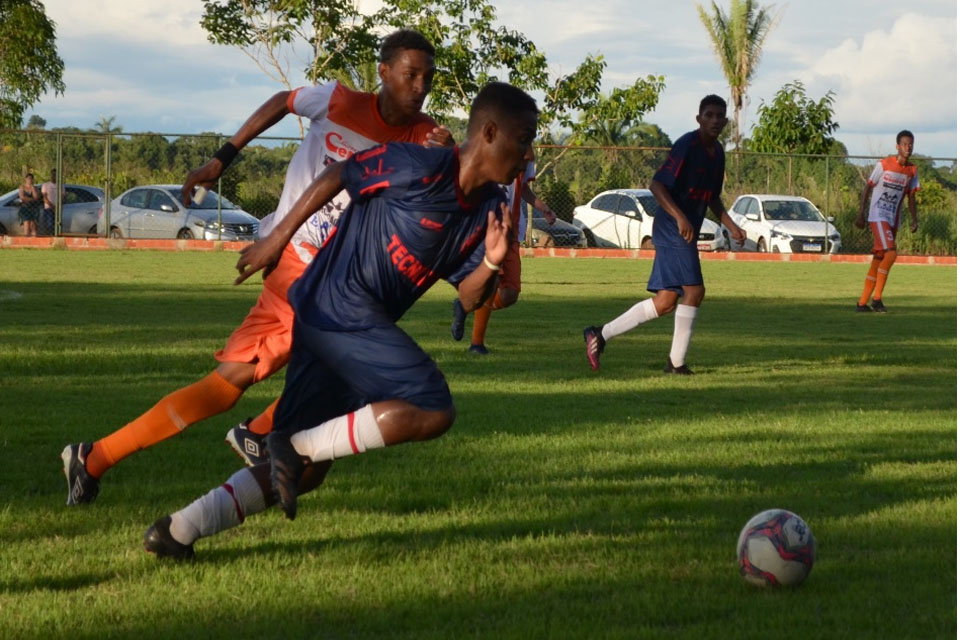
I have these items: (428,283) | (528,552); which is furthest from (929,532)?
(428,283)

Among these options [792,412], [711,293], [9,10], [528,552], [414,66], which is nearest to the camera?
[528,552]

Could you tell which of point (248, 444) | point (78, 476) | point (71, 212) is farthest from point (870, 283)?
point (71, 212)

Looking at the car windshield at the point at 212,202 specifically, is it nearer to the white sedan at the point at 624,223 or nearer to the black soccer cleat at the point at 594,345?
the white sedan at the point at 624,223

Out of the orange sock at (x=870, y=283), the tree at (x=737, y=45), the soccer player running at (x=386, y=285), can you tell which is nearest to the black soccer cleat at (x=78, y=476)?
the soccer player running at (x=386, y=285)

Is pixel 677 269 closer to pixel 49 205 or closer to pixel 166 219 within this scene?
pixel 166 219

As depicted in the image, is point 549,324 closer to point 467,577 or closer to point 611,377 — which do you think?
point 611,377

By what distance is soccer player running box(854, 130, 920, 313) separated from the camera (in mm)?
16828

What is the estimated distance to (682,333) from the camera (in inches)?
396

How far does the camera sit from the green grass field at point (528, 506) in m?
3.88

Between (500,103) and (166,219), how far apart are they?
25.9 meters

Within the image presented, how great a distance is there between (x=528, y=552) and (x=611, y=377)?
5.17 meters

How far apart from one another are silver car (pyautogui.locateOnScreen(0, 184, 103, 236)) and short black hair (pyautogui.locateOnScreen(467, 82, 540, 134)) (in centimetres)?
2646

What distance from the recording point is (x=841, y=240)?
108ft

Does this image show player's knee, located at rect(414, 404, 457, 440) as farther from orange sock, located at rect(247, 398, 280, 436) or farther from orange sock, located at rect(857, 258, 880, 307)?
orange sock, located at rect(857, 258, 880, 307)
